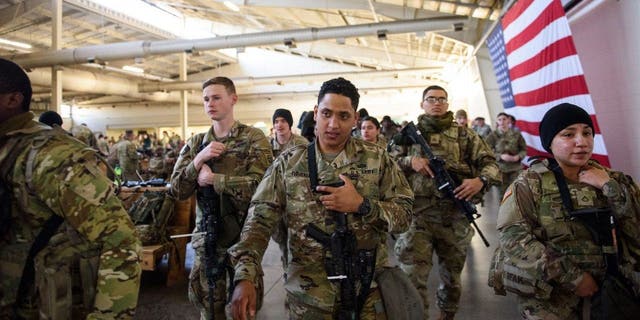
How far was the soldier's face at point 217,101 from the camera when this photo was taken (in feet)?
8.61

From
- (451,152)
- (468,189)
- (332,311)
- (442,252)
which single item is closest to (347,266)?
(332,311)

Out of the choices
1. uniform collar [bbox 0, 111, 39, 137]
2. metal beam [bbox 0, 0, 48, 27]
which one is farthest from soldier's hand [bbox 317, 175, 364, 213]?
metal beam [bbox 0, 0, 48, 27]

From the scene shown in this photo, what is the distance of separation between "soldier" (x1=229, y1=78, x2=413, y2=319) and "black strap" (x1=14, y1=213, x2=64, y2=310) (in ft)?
1.97

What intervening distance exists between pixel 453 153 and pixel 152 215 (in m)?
3.04

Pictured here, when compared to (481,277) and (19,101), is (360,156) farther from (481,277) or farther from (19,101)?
(481,277)

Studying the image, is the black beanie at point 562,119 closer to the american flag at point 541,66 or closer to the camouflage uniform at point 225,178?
the american flag at point 541,66

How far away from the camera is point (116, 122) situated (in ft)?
86.4

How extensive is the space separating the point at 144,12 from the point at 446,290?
46.2 feet

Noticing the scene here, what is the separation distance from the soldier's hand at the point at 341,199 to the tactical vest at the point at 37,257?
2.60 ft

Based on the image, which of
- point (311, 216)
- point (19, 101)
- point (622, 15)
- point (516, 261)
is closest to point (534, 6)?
point (622, 15)

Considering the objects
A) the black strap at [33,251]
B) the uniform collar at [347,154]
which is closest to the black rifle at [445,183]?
the uniform collar at [347,154]

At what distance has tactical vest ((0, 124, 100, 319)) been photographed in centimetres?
133

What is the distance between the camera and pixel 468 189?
284 cm

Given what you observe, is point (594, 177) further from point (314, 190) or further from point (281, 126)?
point (281, 126)
